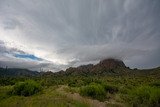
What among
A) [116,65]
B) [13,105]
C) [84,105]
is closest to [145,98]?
[84,105]

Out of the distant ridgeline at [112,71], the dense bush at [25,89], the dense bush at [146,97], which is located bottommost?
the dense bush at [146,97]

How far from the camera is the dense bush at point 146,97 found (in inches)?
1039

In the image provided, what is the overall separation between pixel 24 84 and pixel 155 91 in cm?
1804

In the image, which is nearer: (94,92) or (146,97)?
(146,97)

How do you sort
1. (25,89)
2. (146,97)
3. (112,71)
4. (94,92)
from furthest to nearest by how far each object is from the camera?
(112,71), (25,89), (94,92), (146,97)

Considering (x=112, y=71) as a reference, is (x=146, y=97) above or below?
below

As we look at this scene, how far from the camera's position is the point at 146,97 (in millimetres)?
27500

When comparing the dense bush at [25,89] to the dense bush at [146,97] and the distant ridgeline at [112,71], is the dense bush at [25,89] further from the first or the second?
the distant ridgeline at [112,71]

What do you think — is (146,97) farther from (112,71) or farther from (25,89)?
(112,71)

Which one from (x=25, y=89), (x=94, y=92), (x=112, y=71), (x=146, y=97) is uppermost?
(x=112, y=71)

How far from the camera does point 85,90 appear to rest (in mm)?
31141

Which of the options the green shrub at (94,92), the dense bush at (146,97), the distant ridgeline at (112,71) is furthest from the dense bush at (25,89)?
the distant ridgeline at (112,71)

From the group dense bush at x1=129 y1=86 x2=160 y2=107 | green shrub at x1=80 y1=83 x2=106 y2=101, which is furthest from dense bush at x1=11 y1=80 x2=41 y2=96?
dense bush at x1=129 y1=86 x2=160 y2=107

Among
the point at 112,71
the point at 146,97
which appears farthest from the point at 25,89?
the point at 112,71
